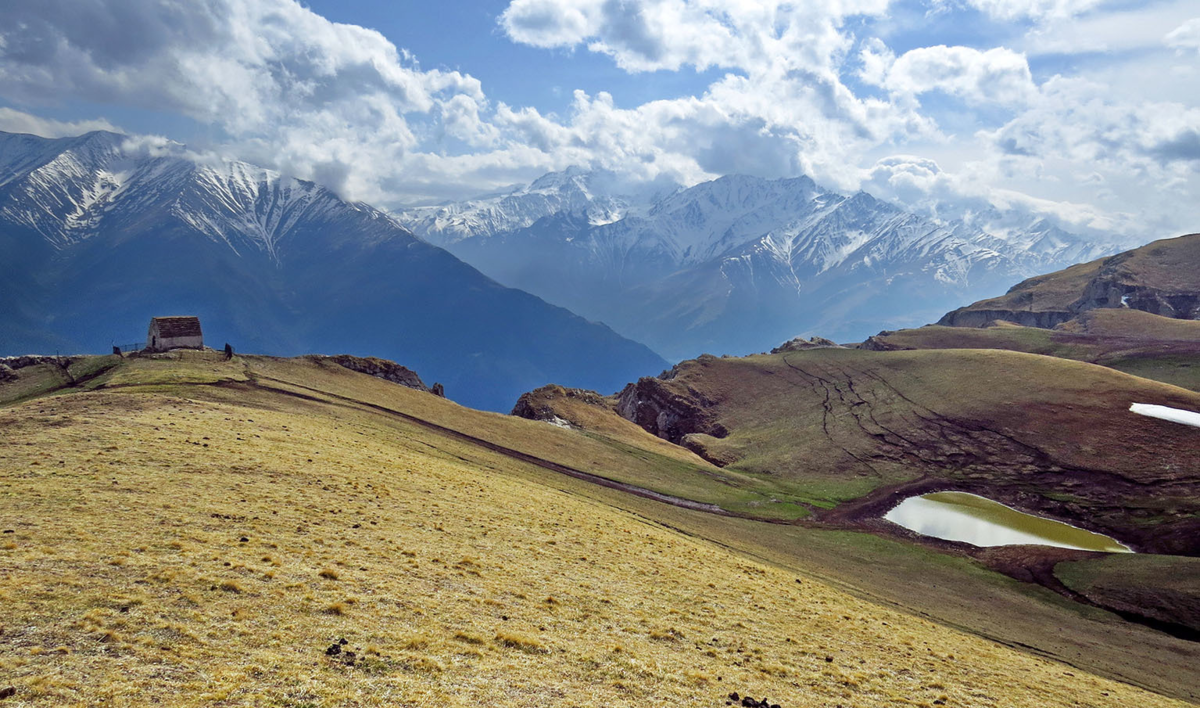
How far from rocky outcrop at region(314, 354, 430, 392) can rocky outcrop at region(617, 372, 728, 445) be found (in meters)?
49.5

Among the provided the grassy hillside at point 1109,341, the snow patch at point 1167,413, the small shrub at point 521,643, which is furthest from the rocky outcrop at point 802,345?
the small shrub at point 521,643

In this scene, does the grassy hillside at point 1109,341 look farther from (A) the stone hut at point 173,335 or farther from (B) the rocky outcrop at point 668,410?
(A) the stone hut at point 173,335

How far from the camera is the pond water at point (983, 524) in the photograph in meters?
65.9

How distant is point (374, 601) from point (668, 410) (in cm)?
11282

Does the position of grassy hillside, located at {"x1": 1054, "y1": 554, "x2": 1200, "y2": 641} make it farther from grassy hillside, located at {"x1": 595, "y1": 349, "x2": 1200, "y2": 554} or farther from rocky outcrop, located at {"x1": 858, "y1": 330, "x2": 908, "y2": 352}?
rocky outcrop, located at {"x1": 858, "y1": 330, "x2": 908, "y2": 352}

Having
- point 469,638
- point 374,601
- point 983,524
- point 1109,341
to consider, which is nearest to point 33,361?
point 374,601

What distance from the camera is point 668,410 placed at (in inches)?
5153

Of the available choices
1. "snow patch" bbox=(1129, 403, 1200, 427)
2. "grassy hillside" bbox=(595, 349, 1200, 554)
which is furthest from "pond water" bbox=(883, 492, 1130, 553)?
"snow patch" bbox=(1129, 403, 1200, 427)

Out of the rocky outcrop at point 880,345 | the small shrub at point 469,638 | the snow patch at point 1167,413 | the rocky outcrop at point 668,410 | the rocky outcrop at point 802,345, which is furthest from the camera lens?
the rocky outcrop at point 802,345

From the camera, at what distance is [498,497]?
132ft

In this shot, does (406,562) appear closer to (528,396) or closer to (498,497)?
(498,497)

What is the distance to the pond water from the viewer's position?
65938 mm

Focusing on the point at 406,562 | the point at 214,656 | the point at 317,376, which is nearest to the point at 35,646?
the point at 214,656

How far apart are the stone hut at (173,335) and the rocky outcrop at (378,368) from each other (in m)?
14.8
